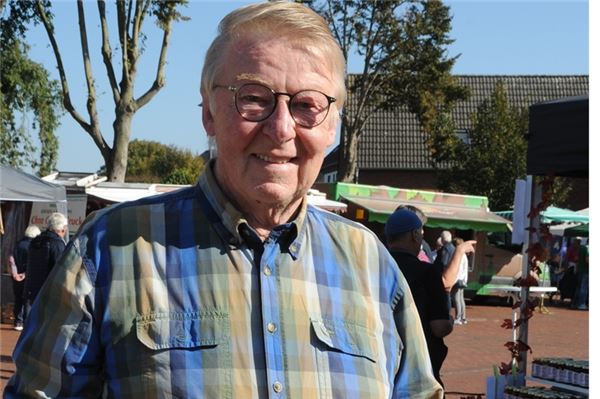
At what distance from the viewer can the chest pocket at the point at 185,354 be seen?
2.02 meters

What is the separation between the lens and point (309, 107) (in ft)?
7.07

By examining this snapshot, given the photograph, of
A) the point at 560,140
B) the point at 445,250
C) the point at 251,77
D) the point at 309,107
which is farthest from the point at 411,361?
the point at 445,250

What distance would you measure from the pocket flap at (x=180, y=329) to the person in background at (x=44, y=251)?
449 inches

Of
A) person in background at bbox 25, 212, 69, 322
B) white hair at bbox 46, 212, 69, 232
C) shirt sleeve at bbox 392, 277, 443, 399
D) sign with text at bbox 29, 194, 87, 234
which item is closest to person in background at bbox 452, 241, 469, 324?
sign with text at bbox 29, 194, 87, 234

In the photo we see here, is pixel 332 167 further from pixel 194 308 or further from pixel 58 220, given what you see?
pixel 194 308

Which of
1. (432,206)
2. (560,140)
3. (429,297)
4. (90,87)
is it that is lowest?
(429,297)

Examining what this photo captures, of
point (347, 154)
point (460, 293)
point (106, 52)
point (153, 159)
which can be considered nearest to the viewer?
point (460, 293)

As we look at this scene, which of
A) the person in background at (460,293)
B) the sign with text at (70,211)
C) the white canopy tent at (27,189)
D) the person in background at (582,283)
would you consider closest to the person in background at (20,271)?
the white canopy tent at (27,189)

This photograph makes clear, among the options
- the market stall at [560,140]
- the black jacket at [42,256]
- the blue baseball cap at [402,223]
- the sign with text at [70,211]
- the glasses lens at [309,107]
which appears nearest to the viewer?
the glasses lens at [309,107]

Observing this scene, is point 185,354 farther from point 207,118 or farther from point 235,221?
point 207,118

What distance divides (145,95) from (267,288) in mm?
20068

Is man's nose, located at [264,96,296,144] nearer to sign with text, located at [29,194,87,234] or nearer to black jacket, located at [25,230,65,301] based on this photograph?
black jacket, located at [25,230,65,301]

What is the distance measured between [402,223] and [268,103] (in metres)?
4.33

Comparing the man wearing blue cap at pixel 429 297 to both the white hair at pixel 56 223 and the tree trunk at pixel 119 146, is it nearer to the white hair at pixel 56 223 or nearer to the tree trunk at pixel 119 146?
the white hair at pixel 56 223
